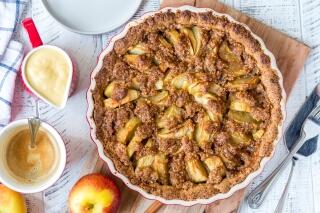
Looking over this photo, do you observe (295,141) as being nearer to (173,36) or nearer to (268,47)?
(268,47)

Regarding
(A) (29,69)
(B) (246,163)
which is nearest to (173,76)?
(B) (246,163)

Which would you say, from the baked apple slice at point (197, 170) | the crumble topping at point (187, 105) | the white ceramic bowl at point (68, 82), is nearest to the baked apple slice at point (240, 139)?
the crumble topping at point (187, 105)

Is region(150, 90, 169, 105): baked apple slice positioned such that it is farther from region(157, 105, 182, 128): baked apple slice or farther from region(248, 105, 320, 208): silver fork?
region(248, 105, 320, 208): silver fork

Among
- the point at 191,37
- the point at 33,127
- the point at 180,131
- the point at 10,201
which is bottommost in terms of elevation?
the point at 10,201

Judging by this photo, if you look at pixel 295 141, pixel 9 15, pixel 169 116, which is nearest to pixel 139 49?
pixel 169 116

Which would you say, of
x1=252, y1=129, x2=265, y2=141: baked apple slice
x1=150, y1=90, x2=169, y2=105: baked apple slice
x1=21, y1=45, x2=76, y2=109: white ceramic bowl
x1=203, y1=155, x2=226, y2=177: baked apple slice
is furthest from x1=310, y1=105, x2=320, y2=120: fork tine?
x1=21, y1=45, x2=76, y2=109: white ceramic bowl
